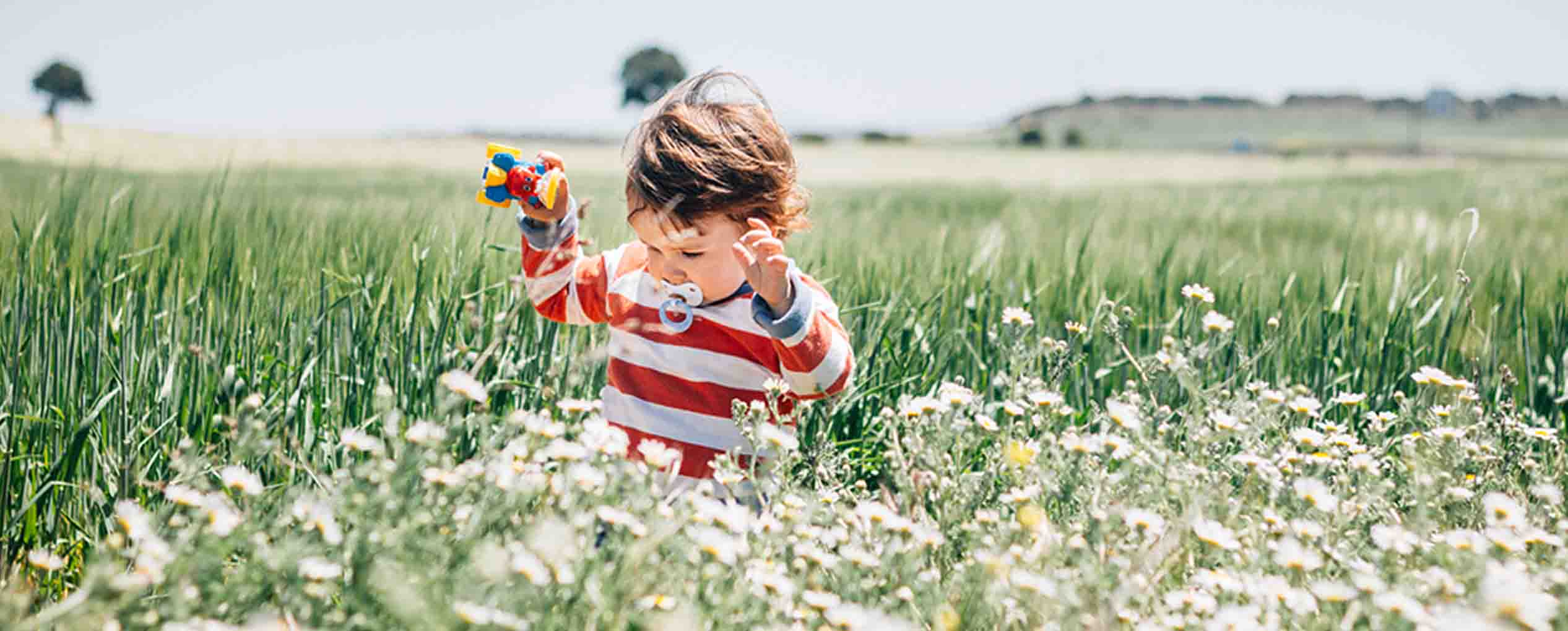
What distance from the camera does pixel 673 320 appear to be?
204 cm

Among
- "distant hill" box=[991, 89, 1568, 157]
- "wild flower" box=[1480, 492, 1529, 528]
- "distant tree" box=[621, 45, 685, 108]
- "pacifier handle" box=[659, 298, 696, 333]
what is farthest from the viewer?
"distant tree" box=[621, 45, 685, 108]

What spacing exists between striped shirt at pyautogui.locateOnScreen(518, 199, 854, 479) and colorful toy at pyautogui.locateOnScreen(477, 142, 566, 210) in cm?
11

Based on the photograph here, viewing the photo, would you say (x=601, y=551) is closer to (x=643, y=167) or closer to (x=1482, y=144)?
(x=643, y=167)

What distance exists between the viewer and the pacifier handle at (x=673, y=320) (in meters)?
2.03

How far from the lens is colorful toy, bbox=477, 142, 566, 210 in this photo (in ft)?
6.49

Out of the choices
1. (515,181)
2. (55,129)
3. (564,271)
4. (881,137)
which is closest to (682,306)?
(564,271)

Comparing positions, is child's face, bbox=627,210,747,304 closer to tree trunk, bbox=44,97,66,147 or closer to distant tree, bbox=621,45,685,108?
tree trunk, bbox=44,97,66,147

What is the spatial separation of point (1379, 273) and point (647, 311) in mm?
2740

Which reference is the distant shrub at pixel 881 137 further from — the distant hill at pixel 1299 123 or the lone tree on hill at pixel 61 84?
the lone tree on hill at pixel 61 84

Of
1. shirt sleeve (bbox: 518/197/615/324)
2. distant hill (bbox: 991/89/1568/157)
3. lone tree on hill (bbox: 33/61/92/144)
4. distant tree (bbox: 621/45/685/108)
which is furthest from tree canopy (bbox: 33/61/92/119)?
shirt sleeve (bbox: 518/197/615/324)

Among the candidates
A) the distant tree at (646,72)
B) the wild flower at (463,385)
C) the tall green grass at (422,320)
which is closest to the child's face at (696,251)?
the tall green grass at (422,320)

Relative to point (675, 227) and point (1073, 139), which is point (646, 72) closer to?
point (1073, 139)

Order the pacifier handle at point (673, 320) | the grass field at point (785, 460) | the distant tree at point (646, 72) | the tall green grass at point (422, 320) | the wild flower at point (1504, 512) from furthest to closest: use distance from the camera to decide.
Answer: the distant tree at point (646, 72) → the pacifier handle at point (673, 320) → the tall green grass at point (422, 320) → the wild flower at point (1504, 512) → the grass field at point (785, 460)

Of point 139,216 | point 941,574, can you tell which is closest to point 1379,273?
point 941,574
